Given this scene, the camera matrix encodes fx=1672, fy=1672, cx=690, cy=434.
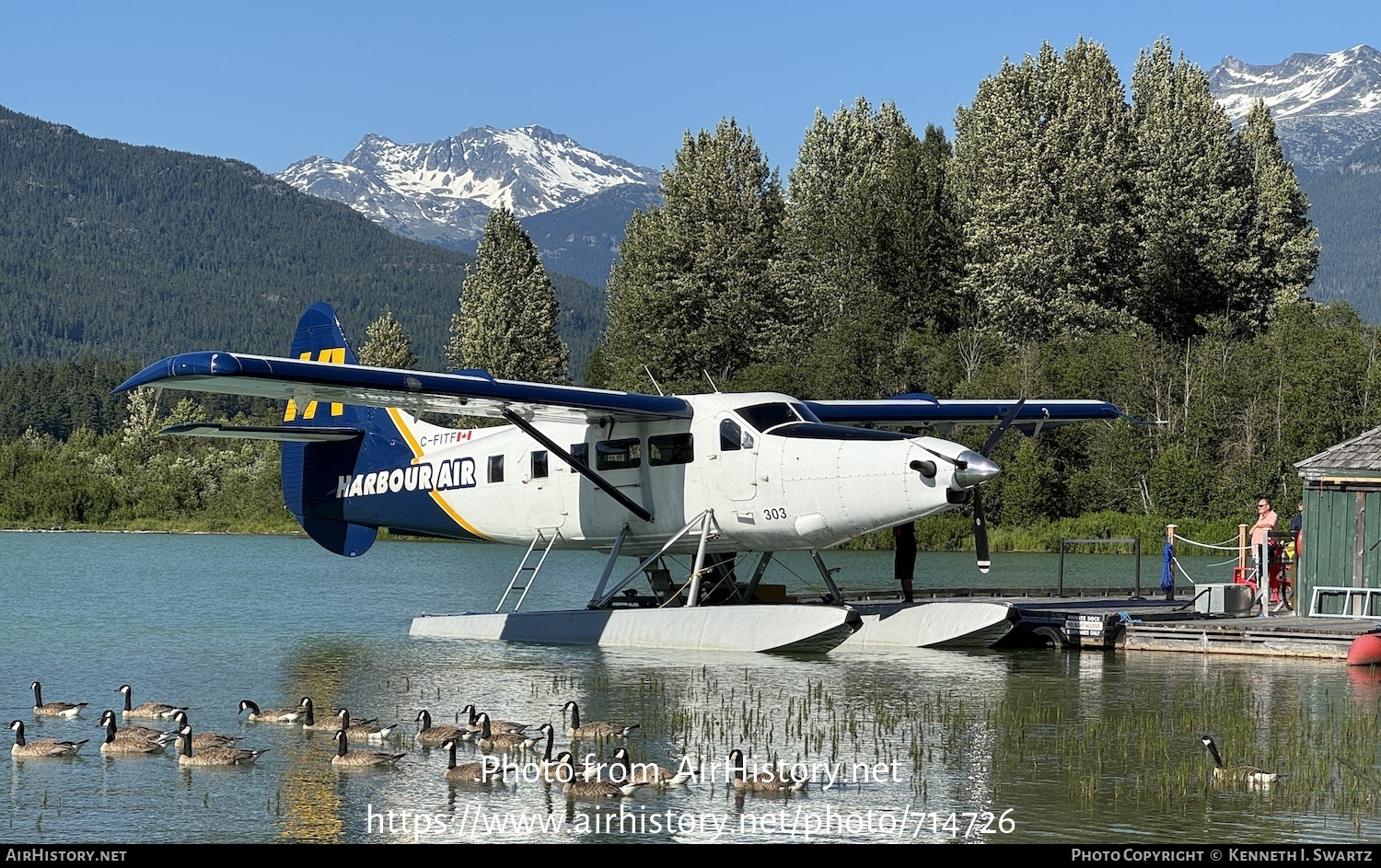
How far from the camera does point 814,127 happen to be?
216 feet

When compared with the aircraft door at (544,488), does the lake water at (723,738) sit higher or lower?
lower

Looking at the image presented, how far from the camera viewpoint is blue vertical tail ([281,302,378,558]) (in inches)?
912

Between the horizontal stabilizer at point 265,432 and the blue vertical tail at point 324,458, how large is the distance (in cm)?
18

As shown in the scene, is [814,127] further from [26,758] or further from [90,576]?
[26,758]

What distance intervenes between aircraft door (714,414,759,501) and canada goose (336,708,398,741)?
6605 millimetres

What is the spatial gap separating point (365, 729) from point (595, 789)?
3026mm

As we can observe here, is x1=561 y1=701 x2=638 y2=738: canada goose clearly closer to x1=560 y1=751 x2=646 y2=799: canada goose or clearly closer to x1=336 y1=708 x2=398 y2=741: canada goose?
x1=336 y1=708 x2=398 y2=741: canada goose

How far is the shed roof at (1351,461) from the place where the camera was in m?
19.2

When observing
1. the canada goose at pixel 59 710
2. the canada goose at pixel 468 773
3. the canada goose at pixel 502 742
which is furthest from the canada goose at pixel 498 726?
the canada goose at pixel 59 710

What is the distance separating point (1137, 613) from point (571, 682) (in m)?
8.41

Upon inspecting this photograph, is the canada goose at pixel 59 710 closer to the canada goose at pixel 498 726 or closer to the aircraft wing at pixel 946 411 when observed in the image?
the canada goose at pixel 498 726

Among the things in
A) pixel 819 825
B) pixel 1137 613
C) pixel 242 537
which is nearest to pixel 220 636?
pixel 1137 613

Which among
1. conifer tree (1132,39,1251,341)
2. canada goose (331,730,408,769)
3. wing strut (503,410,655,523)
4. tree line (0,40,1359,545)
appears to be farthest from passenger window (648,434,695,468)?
conifer tree (1132,39,1251,341)

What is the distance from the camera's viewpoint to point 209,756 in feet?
40.1
